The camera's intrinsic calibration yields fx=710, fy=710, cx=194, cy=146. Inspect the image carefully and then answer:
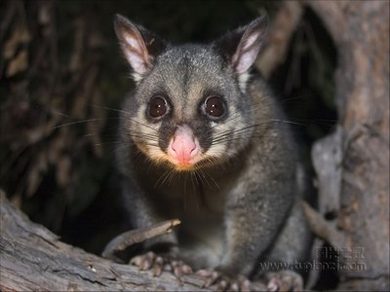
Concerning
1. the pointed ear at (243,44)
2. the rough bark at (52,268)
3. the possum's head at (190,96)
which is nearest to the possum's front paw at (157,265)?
the rough bark at (52,268)

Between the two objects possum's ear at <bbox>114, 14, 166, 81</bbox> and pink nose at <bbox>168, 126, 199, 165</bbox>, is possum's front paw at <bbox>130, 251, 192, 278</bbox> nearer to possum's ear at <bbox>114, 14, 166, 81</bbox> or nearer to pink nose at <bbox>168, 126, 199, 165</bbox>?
pink nose at <bbox>168, 126, 199, 165</bbox>

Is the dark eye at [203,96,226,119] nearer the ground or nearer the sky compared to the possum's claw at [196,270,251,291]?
nearer the sky

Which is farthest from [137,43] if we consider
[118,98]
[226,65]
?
[118,98]

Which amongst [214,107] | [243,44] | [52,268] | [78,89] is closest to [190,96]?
[214,107]

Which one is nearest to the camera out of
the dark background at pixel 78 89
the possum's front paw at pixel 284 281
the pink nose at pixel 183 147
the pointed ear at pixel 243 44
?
the pink nose at pixel 183 147

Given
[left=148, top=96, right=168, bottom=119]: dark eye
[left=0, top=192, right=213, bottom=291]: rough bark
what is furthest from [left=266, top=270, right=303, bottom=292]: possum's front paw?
[left=148, top=96, right=168, bottom=119]: dark eye

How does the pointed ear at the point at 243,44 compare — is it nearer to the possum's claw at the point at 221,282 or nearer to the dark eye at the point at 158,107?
the dark eye at the point at 158,107

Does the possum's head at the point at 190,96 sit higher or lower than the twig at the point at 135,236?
higher

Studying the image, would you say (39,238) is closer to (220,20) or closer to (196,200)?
(196,200)
